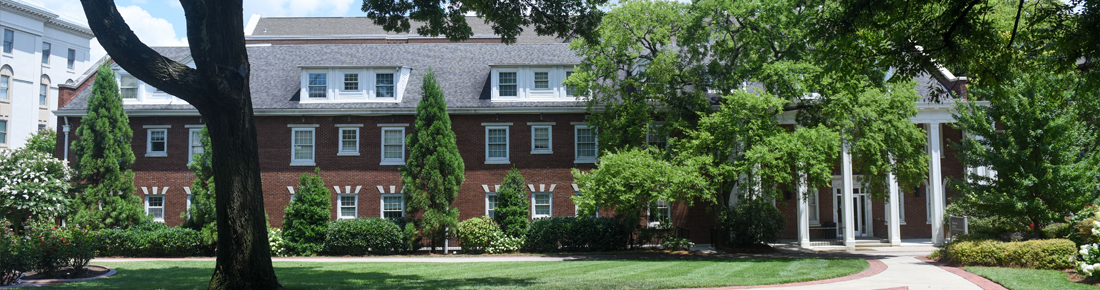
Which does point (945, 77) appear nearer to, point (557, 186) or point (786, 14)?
point (786, 14)

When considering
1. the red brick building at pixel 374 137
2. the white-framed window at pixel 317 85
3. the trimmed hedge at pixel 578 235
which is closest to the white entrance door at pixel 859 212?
the red brick building at pixel 374 137

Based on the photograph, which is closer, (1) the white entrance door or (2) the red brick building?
(2) the red brick building

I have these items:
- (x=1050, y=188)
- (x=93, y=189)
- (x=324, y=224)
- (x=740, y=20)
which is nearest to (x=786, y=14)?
(x=740, y=20)

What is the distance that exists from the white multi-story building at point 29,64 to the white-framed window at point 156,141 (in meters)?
38.1

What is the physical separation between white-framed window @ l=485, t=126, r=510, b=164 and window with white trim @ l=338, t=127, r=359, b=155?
4.82 metres

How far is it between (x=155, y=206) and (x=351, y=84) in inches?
335

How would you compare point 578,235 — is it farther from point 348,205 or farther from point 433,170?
point 348,205

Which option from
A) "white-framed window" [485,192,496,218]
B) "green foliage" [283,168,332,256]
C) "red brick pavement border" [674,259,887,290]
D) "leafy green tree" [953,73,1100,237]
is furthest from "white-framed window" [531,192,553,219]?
"leafy green tree" [953,73,1100,237]

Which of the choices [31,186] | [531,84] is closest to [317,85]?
[531,84]

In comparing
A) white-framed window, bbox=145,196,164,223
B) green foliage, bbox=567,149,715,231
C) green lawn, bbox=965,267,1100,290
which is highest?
green foliage, bbox=567,149,715,231

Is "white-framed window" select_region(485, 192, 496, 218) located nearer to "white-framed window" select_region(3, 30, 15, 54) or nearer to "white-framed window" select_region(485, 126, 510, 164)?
"white-framed window" select_region(485, 126, 510, 164)

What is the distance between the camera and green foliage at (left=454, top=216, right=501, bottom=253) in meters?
24.8

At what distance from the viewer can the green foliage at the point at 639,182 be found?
68.3 feet

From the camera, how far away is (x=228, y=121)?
1137 cm
